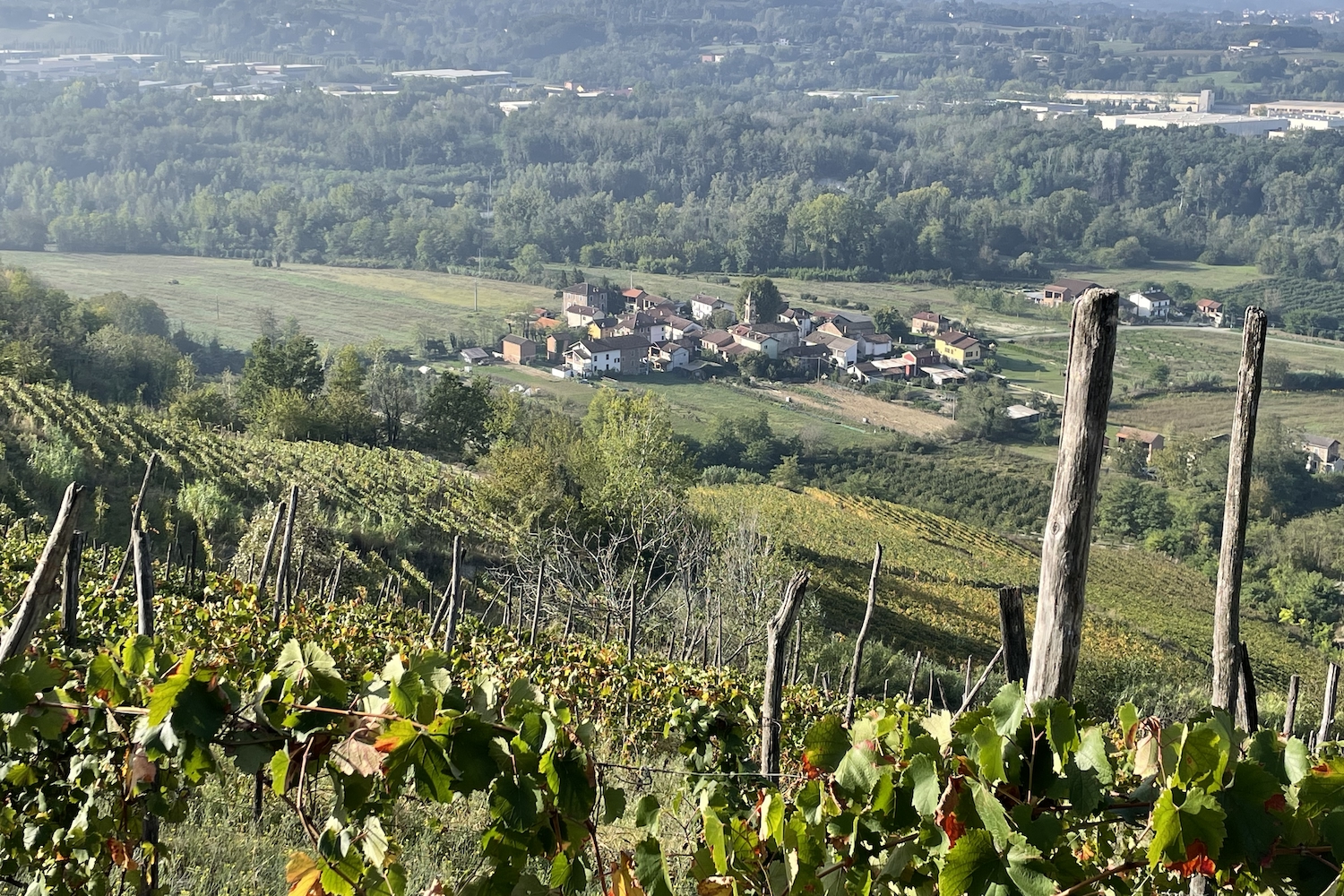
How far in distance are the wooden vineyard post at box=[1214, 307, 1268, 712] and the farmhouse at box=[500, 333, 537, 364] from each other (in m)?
54.8

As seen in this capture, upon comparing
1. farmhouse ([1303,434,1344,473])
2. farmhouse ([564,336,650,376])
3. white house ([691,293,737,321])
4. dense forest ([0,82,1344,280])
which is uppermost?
dense forest ([0,82,1344,280])

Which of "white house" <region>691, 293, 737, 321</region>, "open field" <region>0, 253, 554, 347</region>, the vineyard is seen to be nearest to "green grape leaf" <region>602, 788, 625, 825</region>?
the vineyard

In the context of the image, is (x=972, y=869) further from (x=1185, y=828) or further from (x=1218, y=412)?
(x=1218, y=412)

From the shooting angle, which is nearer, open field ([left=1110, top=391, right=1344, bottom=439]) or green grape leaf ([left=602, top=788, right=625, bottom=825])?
green grape leaf ([left=602, top=788, right=625, bottom=825])

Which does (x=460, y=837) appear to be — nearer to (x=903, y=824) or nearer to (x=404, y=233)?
(x=903, y=824)

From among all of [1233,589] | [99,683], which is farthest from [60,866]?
[1233,589]

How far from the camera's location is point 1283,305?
72.2 meters

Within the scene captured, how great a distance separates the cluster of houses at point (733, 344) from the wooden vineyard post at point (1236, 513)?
52.8m

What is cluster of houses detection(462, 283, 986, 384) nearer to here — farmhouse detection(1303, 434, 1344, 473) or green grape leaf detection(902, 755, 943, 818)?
farmhouse detection(1303, 434, 1344, 473)

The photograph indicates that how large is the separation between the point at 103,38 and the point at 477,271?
13378 cm

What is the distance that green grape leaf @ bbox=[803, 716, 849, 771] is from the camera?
2.22 m

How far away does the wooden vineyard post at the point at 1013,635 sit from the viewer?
2.98 meters

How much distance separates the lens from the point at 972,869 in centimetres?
181

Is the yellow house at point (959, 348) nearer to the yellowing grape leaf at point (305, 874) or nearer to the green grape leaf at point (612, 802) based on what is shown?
the green grape leaf at point (612, 802)
